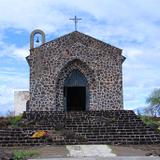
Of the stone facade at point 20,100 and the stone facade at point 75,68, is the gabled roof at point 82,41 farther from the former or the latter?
the stone facade at point 20,100

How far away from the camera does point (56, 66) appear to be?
1219 inches

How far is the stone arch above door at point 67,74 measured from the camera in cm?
3103

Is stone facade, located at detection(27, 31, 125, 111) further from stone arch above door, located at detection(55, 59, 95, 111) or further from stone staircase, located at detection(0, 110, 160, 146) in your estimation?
stone staircase, located at detection(0, 110, 160, 146)

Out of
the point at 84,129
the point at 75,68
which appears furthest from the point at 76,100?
the point at 84,129

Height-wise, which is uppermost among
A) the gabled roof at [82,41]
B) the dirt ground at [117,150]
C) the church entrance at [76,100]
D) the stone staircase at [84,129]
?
the gabled roof at [82,41]

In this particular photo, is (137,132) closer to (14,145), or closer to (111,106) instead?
(14,145)

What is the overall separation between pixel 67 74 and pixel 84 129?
9063mm

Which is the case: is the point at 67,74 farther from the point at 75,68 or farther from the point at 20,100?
the point at 20,100

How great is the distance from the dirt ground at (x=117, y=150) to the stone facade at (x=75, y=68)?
10.1 m

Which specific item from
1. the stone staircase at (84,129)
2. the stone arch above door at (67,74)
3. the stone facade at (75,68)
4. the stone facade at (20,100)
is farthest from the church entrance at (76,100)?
the stone staircase at (84,129)

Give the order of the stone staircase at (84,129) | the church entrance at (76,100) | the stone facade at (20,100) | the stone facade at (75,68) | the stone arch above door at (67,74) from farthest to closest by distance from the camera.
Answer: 1. the stone facade at (20,100)
2. the church entrance at (76,100)
3. the stone arch above door at (67,74)
4. the stone facade at (75,68)
5. the stone staircase at (84,129)

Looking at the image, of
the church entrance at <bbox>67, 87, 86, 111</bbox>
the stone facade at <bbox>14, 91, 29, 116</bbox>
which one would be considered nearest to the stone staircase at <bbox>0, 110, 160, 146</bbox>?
the church entrance at <bbox>67, 87, 86, 111</bbox>

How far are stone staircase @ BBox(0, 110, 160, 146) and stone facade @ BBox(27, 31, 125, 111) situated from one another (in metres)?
4.19

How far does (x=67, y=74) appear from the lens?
31.5m
